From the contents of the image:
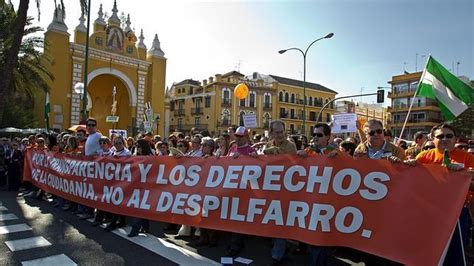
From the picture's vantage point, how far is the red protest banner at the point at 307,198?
390 centimetres

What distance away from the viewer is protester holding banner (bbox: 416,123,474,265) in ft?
13.6

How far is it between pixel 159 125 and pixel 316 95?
160 feet

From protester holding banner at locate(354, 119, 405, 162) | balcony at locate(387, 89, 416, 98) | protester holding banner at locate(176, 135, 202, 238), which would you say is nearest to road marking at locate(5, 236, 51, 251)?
protester holding banner at locate(176, 135, 202, 238)

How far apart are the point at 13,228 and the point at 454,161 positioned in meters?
6.98

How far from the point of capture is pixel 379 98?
2694 centimetres

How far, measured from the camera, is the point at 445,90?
742cm

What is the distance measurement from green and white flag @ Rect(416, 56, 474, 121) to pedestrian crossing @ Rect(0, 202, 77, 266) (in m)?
6.55

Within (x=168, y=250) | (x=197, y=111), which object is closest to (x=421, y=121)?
(x=197, y=111)

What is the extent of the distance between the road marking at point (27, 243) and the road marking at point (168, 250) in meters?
1.13

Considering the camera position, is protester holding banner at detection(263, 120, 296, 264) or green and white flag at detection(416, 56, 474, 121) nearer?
protester holding banner at detection(263, 120, 296, 264)

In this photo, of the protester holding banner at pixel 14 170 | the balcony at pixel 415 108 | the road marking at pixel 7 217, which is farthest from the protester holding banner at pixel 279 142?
the balcony at pixel 415 108

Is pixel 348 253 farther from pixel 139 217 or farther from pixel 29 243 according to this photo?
pixel 29 243

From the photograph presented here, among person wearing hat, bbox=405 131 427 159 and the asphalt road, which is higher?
person wearing hat, bbox=405 131 427 159

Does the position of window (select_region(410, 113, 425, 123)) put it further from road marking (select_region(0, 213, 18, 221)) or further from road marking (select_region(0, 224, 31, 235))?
road marking (select_region(0, 224, 31, 235))
